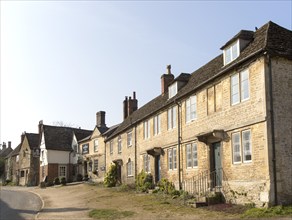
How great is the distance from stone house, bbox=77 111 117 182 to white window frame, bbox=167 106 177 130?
19.8 metres

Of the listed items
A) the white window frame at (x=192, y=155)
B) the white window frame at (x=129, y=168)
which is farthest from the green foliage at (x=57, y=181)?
the white window frame at (x=192, y=155)

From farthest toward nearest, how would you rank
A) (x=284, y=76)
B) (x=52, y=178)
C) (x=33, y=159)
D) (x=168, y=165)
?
(x=33, y=159)
(x=52, y=178)
(x=168, y=165)
(x=284, y=76)

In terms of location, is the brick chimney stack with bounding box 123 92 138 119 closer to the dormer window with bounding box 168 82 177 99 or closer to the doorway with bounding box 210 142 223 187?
the dormer window with bounding box 168 82 177 99

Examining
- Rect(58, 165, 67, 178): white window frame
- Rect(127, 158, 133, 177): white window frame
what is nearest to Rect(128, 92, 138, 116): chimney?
Rect(127, 158, 133, 177): white window frame

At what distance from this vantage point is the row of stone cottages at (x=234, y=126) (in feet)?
54.5

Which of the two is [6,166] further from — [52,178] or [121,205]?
[121,205]

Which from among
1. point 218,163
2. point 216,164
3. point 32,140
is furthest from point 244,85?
point 32,140

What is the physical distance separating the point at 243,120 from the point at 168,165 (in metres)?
10.2

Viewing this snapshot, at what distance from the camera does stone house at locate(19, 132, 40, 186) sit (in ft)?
199

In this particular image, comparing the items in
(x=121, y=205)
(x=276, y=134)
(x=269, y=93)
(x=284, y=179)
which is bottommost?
(x=121, y=205)

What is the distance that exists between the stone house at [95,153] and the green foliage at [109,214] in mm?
27197

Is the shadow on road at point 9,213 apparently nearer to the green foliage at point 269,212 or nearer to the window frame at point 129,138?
the green foliage at point 269,212

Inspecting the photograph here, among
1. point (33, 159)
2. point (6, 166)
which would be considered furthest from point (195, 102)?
point (6, 166)

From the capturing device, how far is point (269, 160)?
53.2ft
